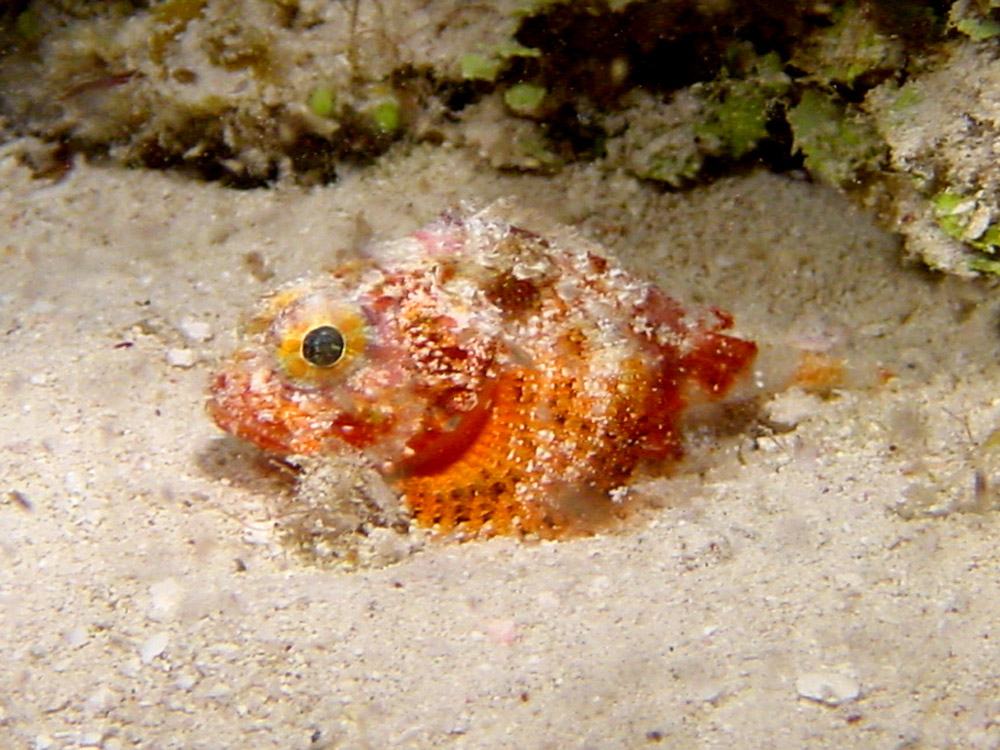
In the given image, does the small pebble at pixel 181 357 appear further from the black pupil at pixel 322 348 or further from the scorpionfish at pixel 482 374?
the black pupil at pixel 322 348

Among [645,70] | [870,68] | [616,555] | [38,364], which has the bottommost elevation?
[38,364]

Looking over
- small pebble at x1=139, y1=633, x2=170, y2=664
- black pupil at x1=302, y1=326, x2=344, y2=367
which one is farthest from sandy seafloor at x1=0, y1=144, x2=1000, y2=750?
black pupil at x1=302, y1=326, x2=344, y2=367

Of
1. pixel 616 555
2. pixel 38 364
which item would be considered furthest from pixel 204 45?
pixel 616 555

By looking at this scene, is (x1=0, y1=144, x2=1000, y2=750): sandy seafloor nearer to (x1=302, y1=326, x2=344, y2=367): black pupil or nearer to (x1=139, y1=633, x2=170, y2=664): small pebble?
(x1=139, y1=633, x2=170, y2=664): small pebble

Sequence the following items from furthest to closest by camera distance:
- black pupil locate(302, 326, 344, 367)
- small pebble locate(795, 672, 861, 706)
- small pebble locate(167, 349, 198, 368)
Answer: small pebble locate(167, 349, 198, 368) < black pupil locate(302, 326, 344, 367) < small pebble locate(795, 672, 861, 706)

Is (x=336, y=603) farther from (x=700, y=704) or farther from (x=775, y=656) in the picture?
(x=775, y=656)

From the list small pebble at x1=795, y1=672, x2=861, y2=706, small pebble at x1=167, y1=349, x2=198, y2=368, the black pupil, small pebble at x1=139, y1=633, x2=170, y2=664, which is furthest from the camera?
small pebble at x1=167, y1=349, x2=198, y2=368
